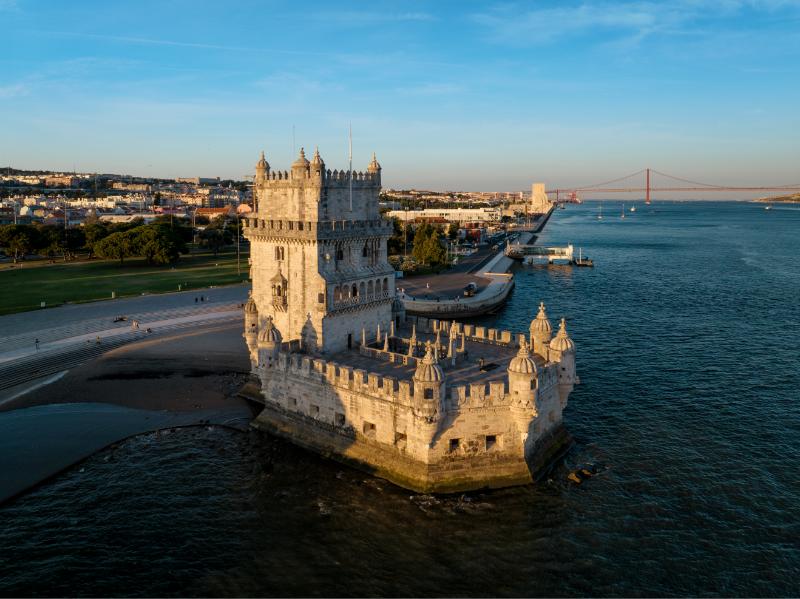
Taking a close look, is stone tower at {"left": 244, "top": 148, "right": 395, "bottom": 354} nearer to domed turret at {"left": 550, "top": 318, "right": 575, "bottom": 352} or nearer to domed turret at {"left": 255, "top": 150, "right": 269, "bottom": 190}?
domed turret at {"left": 255, "top": 150, "right": 269, "bottom": 190}

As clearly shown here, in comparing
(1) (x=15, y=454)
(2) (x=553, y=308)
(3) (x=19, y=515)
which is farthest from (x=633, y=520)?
(2) (x=553, y=308)

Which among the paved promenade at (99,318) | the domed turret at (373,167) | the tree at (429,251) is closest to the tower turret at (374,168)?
the domed turret at (373,167)

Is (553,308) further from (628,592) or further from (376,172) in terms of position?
(628,592)

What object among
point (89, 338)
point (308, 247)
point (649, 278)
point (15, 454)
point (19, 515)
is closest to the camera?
point (19, 515)

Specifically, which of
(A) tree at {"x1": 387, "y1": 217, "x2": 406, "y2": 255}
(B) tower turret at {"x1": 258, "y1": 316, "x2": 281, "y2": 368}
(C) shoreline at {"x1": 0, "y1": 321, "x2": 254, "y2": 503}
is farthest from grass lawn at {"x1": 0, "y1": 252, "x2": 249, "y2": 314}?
(B) tower turret at {"x1": 258, "y1": 316, "x2": 281, "y2": 368}

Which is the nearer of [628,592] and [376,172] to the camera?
[628,592]

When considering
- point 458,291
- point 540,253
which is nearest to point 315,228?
point 458,291
